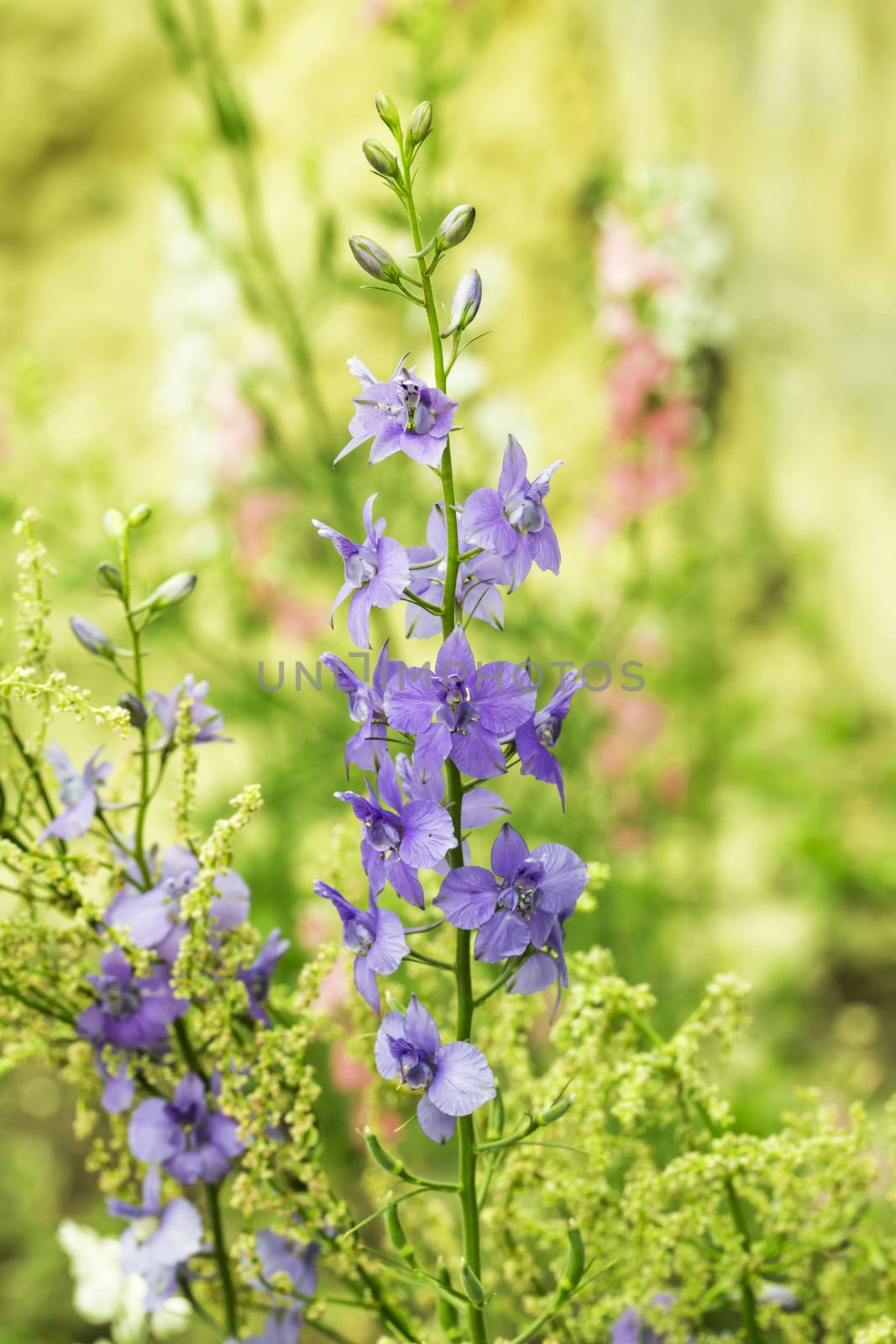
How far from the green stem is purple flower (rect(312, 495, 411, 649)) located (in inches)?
0.9

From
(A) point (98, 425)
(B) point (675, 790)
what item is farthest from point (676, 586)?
(A) point (98, 425)

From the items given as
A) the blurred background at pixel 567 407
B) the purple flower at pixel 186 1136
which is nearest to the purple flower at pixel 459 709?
the purple flower at pixel 186 1136

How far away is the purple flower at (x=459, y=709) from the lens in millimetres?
543

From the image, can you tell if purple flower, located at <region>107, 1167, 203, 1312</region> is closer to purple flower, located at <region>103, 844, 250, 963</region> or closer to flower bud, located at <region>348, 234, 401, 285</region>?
purple flower, located at <region>103, 844, 250, 963</region>

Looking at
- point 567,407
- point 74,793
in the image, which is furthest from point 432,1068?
point 567,407

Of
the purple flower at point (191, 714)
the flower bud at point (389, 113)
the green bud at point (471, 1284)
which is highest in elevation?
the flower bud at point (389, 113)

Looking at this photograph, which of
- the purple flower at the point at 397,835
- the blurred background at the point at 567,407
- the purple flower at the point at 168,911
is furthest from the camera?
the blurred background at the point at 567,407

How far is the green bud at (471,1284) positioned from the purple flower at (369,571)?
0.89 ft

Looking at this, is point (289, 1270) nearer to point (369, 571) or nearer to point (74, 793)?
point (74, 793)

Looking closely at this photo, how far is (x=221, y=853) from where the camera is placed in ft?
2.06

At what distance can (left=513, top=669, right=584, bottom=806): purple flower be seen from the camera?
1.86ft

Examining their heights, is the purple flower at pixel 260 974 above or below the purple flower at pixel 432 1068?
above

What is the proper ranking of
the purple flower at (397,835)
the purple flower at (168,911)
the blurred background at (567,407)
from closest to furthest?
1. the purple flower at (397,835)
2. the purple flower at (168,911)
3. the blurred background at (567,407)

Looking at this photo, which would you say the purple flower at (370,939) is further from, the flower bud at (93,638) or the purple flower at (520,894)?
the flower bud at (93,638)
